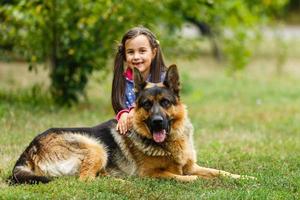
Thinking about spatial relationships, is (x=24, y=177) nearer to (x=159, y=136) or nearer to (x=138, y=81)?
(x=159, y=136)

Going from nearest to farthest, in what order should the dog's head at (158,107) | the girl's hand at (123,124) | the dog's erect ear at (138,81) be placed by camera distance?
the dog's head at (158,107)
the dog's erect ear at (138,81)
the girl's hand at (123,124)

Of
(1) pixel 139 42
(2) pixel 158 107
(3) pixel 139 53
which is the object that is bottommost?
(2) pixel 158 107

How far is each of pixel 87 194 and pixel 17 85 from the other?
9197 millimetres

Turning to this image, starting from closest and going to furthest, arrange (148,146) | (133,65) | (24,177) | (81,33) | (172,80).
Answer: (24,177) < (172,80) < (148,146) < (133,65) < (81,33)

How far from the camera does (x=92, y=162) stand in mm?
6656

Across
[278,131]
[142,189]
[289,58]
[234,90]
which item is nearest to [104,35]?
[278,131]

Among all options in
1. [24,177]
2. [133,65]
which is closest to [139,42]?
[133,65]

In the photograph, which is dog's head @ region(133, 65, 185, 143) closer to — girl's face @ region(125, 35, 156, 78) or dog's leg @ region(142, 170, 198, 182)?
dog's leg @ region(142, 170, 198, 182)

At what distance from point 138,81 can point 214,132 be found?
12.0 ft

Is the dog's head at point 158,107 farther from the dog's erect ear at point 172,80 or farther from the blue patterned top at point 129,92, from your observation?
the blue patterned top at point 129,92

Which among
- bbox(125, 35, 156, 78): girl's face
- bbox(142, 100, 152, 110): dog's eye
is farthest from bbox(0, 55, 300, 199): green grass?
bbox(125, 35, 156, 78): girl's face

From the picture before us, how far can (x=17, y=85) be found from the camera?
14.6 metres

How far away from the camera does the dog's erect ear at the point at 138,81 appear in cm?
666

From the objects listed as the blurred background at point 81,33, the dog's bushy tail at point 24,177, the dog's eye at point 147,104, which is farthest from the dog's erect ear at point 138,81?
the blurred background at point 81,33
